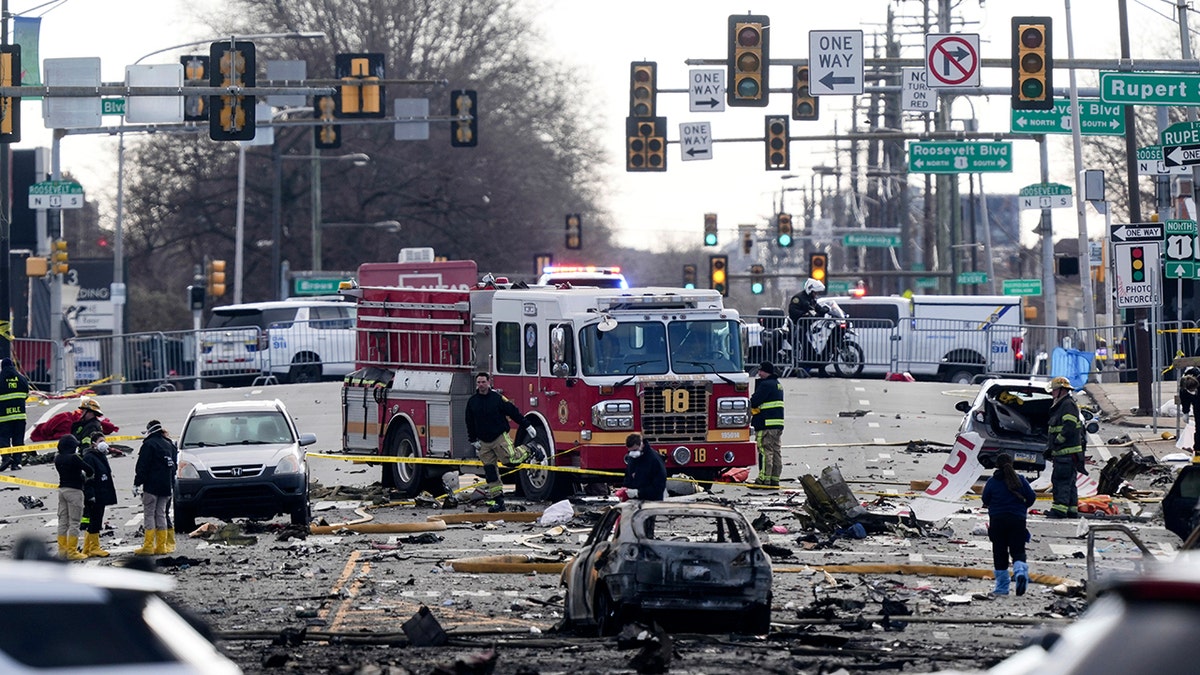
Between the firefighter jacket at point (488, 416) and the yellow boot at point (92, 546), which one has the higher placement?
the firefighter jacket at point (488, 416)

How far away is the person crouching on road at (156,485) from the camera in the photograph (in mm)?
20047

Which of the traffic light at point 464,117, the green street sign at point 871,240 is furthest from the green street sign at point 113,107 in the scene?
the green street sign at point 871,240

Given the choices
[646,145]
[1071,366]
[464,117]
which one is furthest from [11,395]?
[1071,366]

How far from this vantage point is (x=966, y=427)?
24578 mm

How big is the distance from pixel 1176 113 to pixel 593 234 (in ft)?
120

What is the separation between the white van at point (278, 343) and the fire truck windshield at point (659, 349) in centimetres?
2401

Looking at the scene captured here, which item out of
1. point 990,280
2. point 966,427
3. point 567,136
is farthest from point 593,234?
point 966,427

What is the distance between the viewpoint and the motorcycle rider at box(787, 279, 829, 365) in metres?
45.9

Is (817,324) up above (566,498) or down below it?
above

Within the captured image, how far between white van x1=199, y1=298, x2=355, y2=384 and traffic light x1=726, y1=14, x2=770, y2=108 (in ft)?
74.4

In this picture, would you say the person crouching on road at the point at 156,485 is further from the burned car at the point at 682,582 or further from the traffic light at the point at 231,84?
the traffic light at the point at 231,84

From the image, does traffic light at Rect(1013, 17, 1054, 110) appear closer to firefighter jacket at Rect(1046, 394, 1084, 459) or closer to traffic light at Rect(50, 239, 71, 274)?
firefighter jacket at Rect(1046, 394, 1084, 459)

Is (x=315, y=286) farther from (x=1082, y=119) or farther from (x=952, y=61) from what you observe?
(x=952, y=61)

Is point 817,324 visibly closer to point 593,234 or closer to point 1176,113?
point 1176,113
